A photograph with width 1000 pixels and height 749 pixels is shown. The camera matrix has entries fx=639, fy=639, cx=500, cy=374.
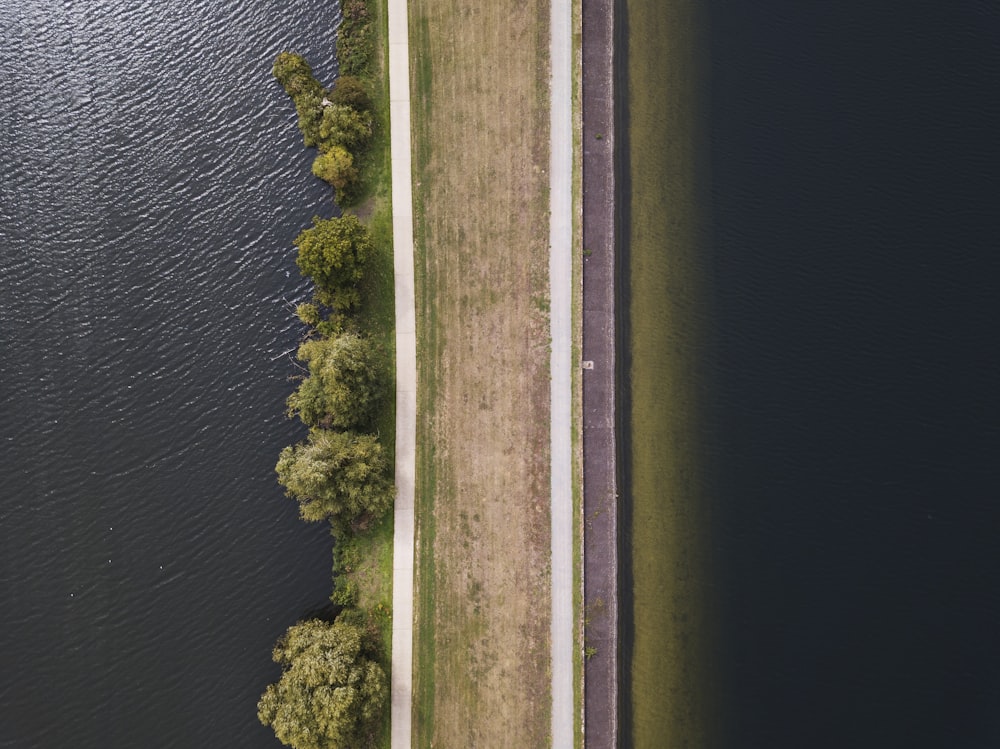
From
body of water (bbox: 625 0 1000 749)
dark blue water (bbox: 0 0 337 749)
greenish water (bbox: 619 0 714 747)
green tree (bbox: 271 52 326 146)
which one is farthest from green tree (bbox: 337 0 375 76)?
body of water (bbox: 625 0 1000 749)

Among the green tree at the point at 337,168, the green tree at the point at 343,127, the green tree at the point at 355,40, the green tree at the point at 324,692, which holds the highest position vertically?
the green tree at the point at 355,40

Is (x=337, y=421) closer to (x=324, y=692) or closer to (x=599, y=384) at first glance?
(x=324, y=692)

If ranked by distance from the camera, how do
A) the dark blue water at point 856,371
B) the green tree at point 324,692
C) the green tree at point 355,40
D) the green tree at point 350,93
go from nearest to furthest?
the green tree at point 324,692
the dark blue water at point 856,371
the green tree at point 350,93
the green tree at point 355,40

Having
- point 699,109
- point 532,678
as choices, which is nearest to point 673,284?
point 699,109

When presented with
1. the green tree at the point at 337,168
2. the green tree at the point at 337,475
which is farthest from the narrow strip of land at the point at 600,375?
the green tree at the point at 337,168

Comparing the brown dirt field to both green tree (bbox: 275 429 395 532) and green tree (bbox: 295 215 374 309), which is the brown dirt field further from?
green tree (bbox: 295 215 374 309)

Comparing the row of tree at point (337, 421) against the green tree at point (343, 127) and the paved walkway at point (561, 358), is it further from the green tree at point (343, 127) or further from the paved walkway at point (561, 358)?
the paved walkway at point (561, 358)

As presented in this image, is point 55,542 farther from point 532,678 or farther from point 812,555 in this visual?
point 812,555
